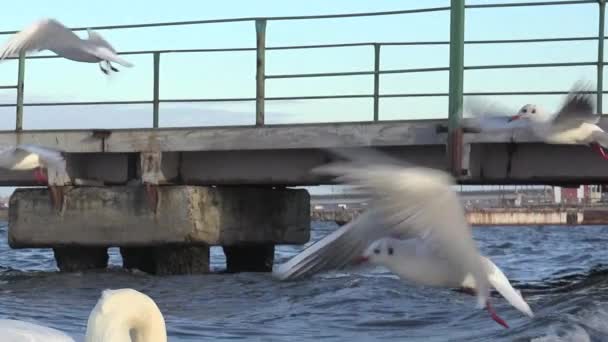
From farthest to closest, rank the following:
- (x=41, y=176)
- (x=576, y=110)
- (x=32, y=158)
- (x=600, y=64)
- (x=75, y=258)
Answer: (x=75, y=258), (x=41, y=176), (x=32, y=158), (x=600, y=64), (x=576, y=110)

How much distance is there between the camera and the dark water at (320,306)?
32.9 feet

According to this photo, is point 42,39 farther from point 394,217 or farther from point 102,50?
point 394,217

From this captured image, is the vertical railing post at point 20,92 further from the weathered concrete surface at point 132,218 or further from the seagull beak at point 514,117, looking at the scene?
the seagull beak at point 514,117

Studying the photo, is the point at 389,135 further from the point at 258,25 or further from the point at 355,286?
the point at 258,25

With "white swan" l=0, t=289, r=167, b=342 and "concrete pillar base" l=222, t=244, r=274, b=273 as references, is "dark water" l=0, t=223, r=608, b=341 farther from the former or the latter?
"white swan" l=0, t=289, r=167, b=342

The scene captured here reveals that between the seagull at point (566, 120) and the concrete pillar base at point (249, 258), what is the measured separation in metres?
5.88

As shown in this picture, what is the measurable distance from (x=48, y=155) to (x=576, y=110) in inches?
244

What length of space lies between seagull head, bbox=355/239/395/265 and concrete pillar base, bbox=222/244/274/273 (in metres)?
8.52

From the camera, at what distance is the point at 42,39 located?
14211mm

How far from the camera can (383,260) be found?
8508 mm

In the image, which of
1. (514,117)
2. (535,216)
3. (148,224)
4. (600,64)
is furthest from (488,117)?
(535,216)

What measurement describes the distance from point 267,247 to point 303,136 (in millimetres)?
2884

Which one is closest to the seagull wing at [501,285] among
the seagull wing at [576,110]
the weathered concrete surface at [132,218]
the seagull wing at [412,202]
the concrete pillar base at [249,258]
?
the seagull wing at [412,202]

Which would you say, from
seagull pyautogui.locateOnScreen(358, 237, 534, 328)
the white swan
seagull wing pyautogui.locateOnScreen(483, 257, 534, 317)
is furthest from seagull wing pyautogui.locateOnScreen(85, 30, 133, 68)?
the white swan
